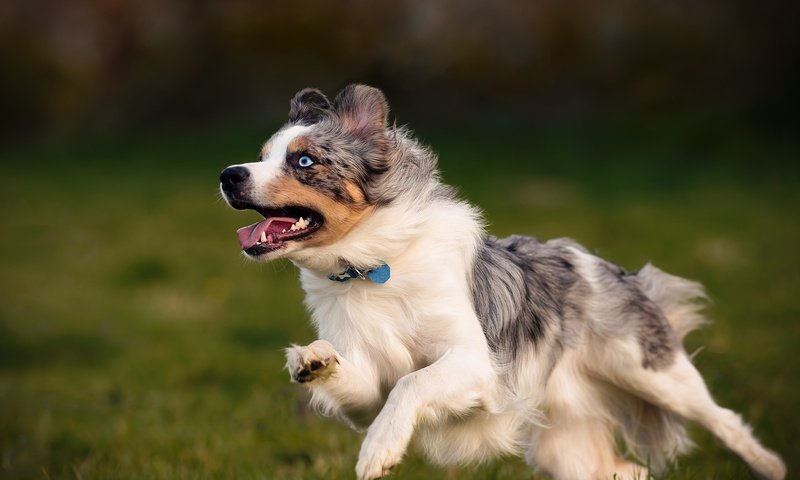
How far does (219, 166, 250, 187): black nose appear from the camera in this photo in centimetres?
439

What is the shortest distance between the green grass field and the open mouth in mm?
419

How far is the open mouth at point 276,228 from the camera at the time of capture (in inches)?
172

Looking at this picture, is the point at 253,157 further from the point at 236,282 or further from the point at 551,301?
the point at 551,301

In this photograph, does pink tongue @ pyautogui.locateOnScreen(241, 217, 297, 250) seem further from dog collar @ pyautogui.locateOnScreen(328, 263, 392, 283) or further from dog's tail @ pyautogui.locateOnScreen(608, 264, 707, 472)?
dog's tail @ pyautogui.locateOnScreen(608, 264, 707, 472)

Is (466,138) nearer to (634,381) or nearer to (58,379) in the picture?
(58,379)

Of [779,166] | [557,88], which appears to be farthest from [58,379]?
[557,88]

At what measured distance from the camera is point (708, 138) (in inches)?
682

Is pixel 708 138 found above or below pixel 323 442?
above

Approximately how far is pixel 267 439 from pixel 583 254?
2345 mm

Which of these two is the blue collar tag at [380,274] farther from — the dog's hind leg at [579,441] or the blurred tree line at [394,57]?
the blurred tree line at [394,57]

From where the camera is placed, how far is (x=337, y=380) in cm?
435

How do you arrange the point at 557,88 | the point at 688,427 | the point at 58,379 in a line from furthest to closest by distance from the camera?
the point at 557,88 → the point at 58,379 → the point at 688,427

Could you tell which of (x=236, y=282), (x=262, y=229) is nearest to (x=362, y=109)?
(x=262, y=229)

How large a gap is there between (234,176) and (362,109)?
0.71 m
